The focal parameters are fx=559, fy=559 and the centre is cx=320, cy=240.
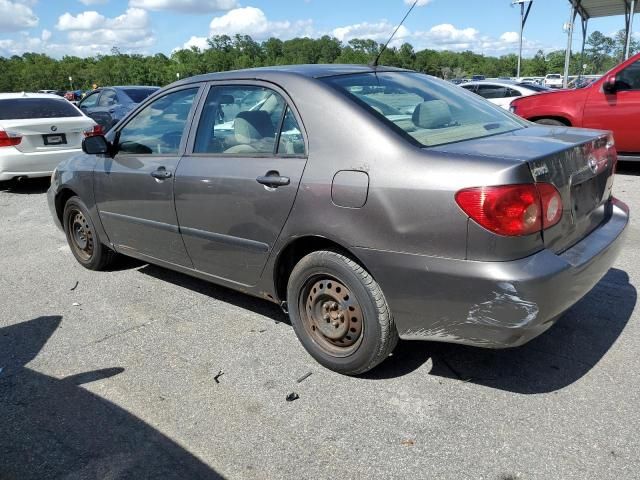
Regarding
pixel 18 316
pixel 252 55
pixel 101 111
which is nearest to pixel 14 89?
pixel 252 55

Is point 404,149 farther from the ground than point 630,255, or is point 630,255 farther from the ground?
point 404,149

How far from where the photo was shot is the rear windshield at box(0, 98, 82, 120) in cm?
899

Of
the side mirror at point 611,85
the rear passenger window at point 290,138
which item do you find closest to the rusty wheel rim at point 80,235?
the rear passenger window at point 290,138

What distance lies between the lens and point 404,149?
2.73 m

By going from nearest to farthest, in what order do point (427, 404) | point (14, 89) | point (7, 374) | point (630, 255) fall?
point (427, 404)
point (7, 374)
point (630, 255)
point (14, 89)

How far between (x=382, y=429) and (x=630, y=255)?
3304 millimetres

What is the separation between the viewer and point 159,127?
13.7 ft

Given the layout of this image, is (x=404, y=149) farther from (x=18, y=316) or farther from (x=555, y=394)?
(x=18, y=316)

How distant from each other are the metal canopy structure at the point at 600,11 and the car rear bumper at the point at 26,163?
18087 millimetres

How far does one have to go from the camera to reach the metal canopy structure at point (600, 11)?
20.7 m

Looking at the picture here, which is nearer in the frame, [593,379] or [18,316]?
[593,379]

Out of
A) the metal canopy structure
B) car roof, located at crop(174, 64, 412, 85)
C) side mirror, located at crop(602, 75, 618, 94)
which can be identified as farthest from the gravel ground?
the metal canopy structure

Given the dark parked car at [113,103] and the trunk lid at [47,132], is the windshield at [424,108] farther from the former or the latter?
the dark parked car at [113,103]

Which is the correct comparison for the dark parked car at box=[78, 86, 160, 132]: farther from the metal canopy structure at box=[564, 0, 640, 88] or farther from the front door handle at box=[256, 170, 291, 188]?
the metal canopy structure at box=[564, 0, 640, 88]
